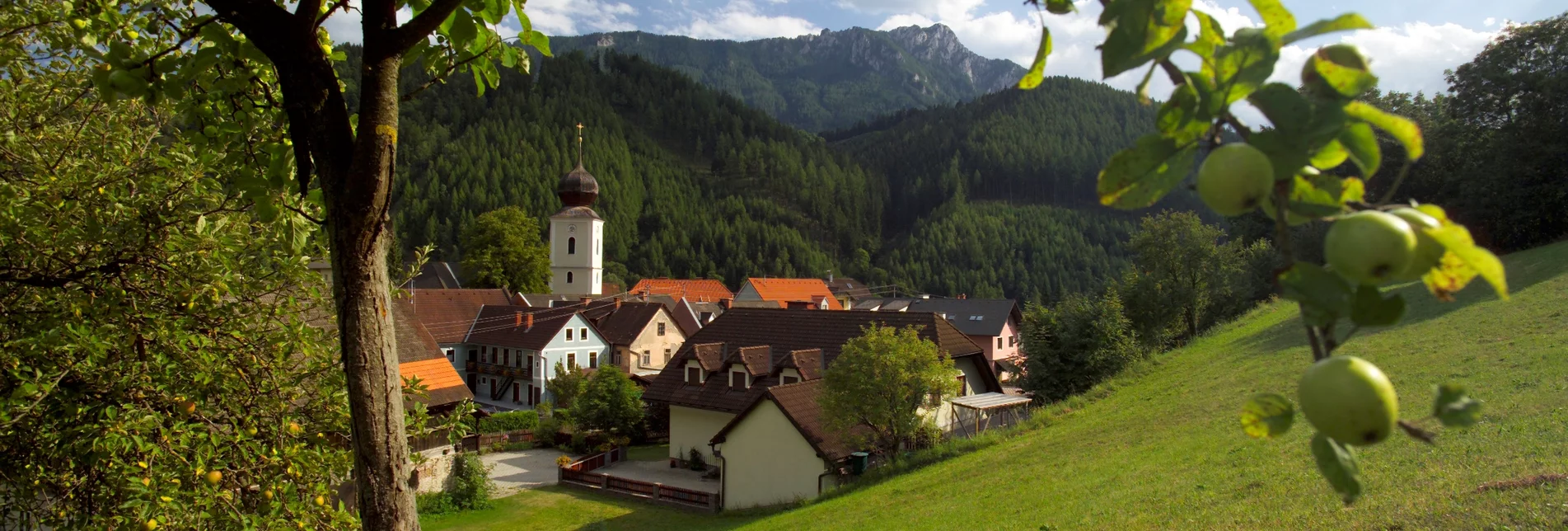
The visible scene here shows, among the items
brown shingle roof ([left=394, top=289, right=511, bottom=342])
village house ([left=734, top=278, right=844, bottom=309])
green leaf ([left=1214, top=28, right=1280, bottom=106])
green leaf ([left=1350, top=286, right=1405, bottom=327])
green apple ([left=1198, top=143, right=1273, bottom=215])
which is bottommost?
green leaf ([left=1350, top=286, right=1405, bottom=327])

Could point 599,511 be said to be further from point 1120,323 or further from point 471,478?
point 1120,323

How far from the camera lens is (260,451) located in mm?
3398

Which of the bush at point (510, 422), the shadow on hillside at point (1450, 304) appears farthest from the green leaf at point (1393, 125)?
the bush at point (510, 422)

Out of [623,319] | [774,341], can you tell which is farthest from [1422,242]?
[623,319]

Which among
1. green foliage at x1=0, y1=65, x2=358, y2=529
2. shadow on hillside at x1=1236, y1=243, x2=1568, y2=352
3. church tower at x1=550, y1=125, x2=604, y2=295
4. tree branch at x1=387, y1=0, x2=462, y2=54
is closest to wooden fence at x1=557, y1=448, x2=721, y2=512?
shadow on hillside at x1=1236, y1=243, x2=1568, y2=352

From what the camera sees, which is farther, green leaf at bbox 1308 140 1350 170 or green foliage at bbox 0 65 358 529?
green foliage at bbox 0 65 358 529

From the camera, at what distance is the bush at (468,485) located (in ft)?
60.5

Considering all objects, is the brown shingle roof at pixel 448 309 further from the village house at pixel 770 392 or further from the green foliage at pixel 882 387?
the green foliage at pixel 882 387

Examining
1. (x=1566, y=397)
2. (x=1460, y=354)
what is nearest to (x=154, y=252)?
(x=1566, y=397)

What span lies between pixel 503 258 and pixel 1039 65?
52.2m

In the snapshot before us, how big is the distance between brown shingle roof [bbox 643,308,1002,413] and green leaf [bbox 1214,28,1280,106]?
1982 cm

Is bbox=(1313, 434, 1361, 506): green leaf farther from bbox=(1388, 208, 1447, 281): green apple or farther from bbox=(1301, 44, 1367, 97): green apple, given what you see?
bbox=(1301, 44, 1367, 97): green apple

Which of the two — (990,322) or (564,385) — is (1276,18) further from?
(990,322)

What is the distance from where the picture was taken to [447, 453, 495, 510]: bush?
18.5 m
